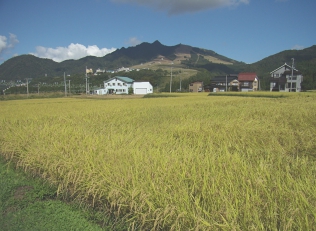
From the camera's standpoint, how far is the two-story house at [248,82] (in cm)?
4662

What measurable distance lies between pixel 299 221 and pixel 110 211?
5.67ft

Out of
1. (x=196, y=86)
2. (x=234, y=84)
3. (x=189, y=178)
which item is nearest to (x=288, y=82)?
(x=234, y=84)

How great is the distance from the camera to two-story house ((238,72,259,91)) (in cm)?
4662

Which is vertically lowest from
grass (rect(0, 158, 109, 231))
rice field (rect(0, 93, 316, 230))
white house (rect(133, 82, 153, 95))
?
grass (rect(0, 158, 109, 231))

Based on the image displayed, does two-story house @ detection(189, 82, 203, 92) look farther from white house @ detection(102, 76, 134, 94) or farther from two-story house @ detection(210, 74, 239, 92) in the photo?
white house @ detection(102, 76, 134, 94)

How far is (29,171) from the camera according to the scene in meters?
4.26

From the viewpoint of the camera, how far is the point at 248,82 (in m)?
46.9

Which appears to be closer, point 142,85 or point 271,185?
point 271,185

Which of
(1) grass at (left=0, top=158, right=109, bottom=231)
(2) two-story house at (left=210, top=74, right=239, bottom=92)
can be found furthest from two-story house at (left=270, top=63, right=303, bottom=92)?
(1) grass at (left=0, top=158, right=109, bottom=231)

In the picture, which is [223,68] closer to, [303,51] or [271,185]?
[303,51]

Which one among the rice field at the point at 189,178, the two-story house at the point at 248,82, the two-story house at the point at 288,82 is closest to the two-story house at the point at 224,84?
the two-story house at the point at 248,82

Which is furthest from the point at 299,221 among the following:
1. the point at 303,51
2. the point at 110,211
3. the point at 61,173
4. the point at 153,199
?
A: the point at 303,51

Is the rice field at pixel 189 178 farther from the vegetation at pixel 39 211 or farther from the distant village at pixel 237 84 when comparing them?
the distant village at pixel 237 84

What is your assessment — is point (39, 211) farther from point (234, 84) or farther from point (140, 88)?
point (140, 88)
